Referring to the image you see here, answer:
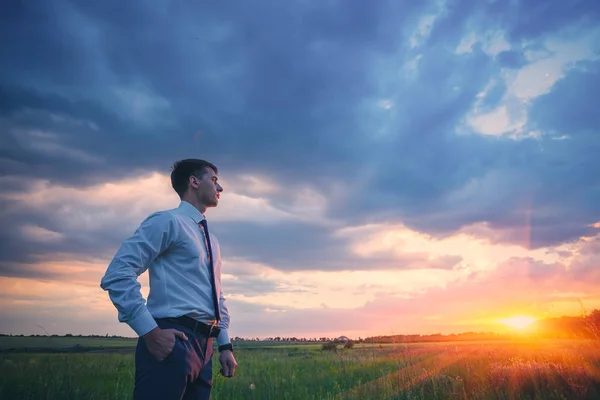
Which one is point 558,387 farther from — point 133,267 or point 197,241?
point 133,267

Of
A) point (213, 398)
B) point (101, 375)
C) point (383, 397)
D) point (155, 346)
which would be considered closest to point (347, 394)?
point (383, 397)

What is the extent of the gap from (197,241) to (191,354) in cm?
86

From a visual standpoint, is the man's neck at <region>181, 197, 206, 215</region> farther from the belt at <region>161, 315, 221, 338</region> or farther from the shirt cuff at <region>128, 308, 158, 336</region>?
the shirt cuff at <region>128, 308, 158, 336</region>

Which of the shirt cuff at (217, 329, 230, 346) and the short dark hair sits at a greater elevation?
the short dark hair

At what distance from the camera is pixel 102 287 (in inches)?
100

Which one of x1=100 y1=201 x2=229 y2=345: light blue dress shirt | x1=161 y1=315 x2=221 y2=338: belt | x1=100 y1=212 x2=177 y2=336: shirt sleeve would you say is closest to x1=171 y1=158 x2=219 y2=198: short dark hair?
x1=100 y1=201 x2=229 y2=345: light blue dress shirt

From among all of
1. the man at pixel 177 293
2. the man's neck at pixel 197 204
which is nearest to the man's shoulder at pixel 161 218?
the man at pixel 177 293

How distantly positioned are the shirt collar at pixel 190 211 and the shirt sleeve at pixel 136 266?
0.37m

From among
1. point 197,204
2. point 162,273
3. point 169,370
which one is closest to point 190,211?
point 197,204

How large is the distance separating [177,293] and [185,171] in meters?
1.21

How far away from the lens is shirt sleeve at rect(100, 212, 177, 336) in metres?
2.50

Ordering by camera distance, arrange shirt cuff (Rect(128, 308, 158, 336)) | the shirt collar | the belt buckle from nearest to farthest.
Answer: shirt cuff (Rect(128, 308, 158, 336)) < the belt buckle < the shirt collar

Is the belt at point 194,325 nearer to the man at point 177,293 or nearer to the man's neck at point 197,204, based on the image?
the man at point 177,293

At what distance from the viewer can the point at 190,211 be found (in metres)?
3.39
